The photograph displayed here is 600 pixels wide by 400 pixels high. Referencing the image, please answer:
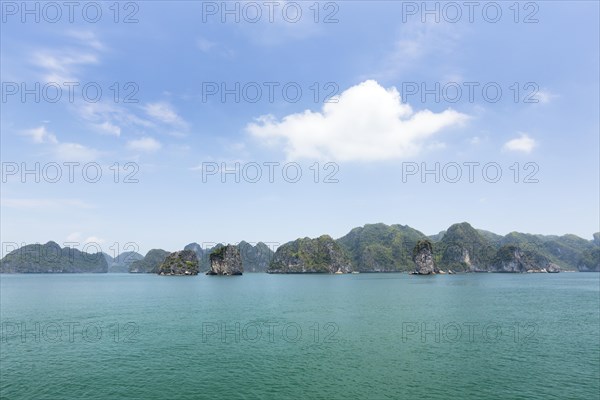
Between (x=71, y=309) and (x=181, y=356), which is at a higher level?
(x=181, y=356)

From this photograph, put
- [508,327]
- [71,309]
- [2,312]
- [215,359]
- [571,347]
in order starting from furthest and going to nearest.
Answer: [71,309], [2,312], [508,327], [571,347], [215,359]

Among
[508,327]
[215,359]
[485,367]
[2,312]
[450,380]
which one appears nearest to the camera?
[450,380]

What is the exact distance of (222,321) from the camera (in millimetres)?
83000

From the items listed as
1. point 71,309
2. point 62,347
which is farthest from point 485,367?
point 71,309

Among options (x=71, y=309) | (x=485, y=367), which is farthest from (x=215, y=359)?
(x=71, y=309)

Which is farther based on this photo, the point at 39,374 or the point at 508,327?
the point at 508,327

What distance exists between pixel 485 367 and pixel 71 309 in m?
120

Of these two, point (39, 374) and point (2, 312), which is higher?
point (39, 374)

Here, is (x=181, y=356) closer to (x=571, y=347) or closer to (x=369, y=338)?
(x=369, y=338)

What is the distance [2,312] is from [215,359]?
93.4m

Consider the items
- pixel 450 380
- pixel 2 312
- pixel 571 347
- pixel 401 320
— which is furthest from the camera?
pixel 2 312

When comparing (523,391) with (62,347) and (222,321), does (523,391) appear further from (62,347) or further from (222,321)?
(62,347)

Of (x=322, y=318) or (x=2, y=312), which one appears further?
(x=2, y=312)

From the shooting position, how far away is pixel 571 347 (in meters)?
56.9
